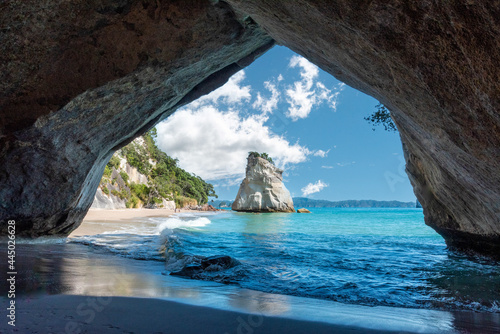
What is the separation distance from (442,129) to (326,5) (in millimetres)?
2336

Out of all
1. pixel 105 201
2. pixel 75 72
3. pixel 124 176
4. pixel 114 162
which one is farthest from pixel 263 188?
pixel 75 72

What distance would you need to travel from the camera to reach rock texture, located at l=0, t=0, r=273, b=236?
5.92 m

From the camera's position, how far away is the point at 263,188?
58656 mm

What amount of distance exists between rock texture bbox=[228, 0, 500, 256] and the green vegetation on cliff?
34.5 meters

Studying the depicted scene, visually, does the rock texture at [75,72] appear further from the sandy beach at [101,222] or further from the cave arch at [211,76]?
the sandy beach at [101,222]

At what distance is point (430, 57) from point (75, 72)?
6.78 meters

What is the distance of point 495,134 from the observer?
336 cm

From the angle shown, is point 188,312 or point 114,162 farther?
point 114,162

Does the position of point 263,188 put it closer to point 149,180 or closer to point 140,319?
point 149,180

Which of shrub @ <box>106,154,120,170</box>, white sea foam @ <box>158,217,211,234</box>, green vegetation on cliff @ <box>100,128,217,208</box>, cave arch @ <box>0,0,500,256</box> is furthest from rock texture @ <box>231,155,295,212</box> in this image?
cave arch @ <box>0,0,500,256</box>

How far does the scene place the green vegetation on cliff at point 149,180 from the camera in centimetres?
3734

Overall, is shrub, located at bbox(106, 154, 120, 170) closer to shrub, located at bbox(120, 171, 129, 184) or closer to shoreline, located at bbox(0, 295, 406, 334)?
shrub, located at bbox(120, 171, 129, 184)

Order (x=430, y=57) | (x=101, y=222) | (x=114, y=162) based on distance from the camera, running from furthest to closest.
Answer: (x=114, y=162)
(x=101, y=222)
(x=430, y=57)

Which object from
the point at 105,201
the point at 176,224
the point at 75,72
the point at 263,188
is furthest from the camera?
the point at 263,188
